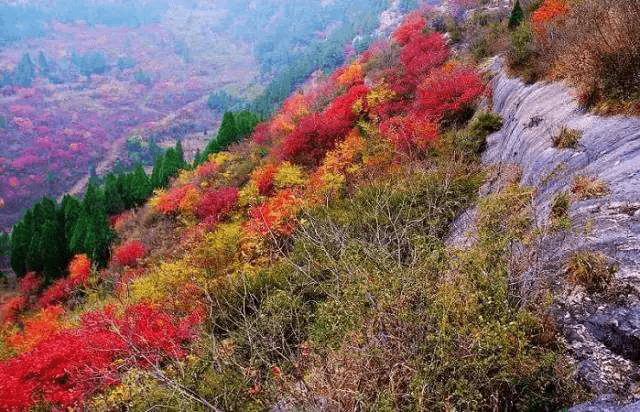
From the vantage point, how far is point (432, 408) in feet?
20.0

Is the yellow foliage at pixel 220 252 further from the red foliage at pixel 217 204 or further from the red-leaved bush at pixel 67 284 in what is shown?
the red-leaved bush at pixel 67 284

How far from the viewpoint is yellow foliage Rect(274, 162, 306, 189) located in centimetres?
3023

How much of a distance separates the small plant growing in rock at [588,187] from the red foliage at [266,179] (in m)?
25.6

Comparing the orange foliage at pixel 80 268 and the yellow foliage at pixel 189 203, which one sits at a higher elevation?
the yellow foliage at pixel 189 203

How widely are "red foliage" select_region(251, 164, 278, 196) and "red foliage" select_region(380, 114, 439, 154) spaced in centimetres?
1162

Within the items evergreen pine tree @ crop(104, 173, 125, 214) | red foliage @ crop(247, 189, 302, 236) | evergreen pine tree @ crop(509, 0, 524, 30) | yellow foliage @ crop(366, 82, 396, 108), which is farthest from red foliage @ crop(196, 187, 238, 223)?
evergreen pine tree @ crop(104, 173, 125, 214)

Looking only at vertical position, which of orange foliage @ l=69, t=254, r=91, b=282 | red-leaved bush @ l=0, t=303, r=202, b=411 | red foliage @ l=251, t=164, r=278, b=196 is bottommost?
orange foliage @ l=69, t=254, r=91, b=282

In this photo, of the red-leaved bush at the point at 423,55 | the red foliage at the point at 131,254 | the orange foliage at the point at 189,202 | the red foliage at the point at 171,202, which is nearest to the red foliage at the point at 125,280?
the red foliage at the point at 131,254

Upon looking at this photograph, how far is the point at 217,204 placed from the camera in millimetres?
37500

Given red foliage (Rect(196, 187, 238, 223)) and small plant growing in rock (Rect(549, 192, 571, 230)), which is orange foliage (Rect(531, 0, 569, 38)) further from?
red foliage (Rect(196, 187, 238, 223))

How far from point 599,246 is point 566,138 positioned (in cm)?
457

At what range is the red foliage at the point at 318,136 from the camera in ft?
111

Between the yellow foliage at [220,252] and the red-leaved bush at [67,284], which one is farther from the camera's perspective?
the red-leaved bush at [67,284]

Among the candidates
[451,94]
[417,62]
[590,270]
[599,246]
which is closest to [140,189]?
[417,62]
